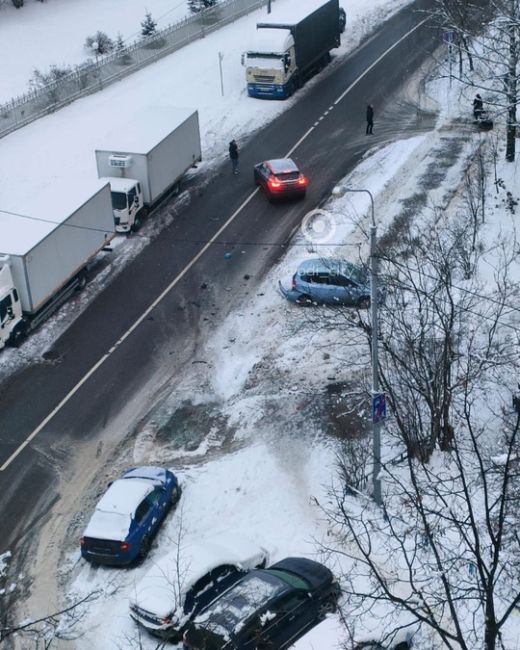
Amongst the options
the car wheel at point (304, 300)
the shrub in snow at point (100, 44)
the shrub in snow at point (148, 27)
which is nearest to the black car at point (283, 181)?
the car wheel at point (304, 300)

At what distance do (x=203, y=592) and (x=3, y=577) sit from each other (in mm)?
4987

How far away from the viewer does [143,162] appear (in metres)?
36.7

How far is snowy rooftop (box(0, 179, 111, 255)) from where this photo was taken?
3017 centimetres

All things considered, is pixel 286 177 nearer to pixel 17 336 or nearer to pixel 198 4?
pixel 17 336

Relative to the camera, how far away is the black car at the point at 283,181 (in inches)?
1494

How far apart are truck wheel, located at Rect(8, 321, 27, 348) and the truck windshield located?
22.8ft

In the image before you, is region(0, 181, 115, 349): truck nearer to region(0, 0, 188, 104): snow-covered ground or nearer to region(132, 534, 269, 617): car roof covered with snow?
region(132, 534, 269, 617): car roof covered with snow

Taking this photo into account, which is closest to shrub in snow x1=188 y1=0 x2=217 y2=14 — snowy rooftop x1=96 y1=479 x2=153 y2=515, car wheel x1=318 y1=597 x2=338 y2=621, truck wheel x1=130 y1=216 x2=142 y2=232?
truck wheel x1=130 y1=216 x2=142 y2=232

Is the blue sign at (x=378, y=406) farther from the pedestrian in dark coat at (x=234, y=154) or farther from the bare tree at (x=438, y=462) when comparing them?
the pedestrian in dark coat at (x=234, y=154)

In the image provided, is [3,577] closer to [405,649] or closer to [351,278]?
[405,649]

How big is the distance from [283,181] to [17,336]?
1221 cm

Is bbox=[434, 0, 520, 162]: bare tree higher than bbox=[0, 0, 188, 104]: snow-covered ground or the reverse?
higher

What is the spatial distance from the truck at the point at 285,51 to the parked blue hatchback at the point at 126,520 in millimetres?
28006

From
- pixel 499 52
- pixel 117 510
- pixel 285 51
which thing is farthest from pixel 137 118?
pixel 117 510
